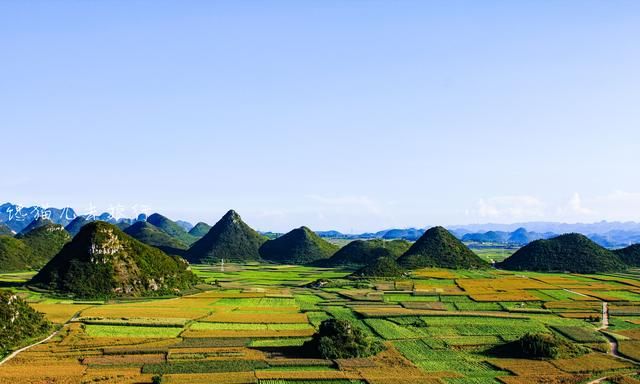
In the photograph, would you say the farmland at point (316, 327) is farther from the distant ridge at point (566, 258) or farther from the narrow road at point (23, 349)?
the distant ridge at point (566, 258)

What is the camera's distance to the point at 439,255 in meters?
150

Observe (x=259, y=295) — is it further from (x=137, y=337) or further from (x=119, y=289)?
(x=137, y=337)

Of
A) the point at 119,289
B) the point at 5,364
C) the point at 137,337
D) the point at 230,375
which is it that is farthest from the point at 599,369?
the point at 119,289

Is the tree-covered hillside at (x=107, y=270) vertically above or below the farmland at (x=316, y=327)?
above

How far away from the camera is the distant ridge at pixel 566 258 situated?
14438cm

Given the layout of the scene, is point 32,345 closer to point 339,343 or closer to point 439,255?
point 339,343

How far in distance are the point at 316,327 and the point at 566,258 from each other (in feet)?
336

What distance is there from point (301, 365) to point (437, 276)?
Result: 77705 mm

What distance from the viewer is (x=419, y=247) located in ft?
507

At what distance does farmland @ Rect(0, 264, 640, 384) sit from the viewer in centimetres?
4975

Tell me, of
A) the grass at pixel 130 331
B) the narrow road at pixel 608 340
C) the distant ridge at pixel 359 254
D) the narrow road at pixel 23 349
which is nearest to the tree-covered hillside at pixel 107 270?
the grass at pixel 130 331

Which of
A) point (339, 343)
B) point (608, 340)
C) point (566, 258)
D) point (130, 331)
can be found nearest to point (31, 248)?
point (130, 331)

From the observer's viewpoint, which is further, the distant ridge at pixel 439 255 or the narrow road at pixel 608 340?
the distant ridge at pixel 439 255

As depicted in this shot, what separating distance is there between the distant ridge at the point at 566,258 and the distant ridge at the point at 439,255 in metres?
12.9
